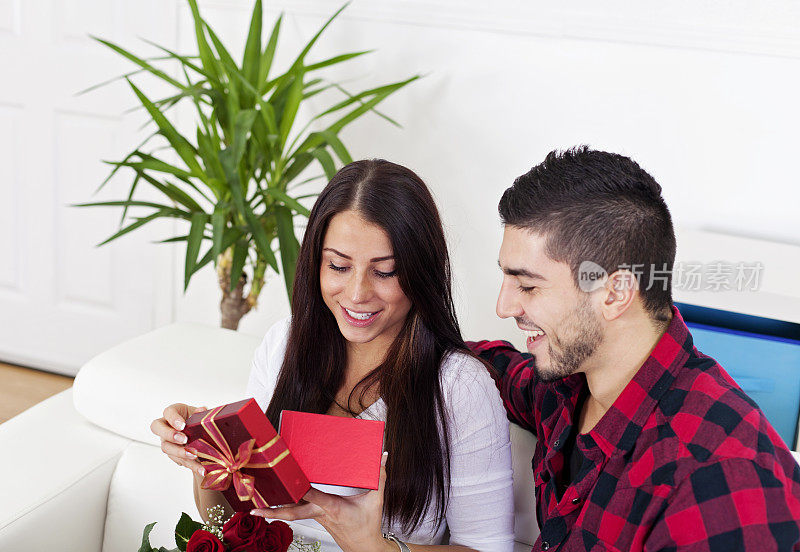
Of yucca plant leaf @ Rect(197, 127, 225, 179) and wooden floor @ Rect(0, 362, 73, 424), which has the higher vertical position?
yucca plant leaf @ Rect(197, 127, 225, 179)

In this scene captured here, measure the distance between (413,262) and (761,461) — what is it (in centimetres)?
64

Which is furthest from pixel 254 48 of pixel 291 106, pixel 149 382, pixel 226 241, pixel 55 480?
pixel 55 480

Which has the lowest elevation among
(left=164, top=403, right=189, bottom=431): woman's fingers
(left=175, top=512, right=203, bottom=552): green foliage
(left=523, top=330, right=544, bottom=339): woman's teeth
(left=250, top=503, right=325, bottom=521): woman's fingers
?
(left=175, top=512, right=203, bottom=552): green foliage

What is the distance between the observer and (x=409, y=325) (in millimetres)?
1563

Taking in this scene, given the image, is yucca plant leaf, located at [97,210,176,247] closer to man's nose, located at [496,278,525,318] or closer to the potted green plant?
the potted green plant

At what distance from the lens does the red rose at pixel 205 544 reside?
125 centimetres

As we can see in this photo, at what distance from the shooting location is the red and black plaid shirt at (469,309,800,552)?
1034mm

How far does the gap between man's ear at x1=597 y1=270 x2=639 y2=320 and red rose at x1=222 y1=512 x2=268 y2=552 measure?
0.61 metres

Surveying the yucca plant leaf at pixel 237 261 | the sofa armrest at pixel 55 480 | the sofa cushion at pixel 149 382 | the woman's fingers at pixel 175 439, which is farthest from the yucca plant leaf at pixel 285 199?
the woman's fingers at pixel 175 439

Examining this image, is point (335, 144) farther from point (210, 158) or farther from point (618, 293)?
point (618, 293)

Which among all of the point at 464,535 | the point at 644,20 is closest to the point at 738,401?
the point at 464,535

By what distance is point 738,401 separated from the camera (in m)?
1.12

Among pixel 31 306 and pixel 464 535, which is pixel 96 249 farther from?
pixel 464 535
